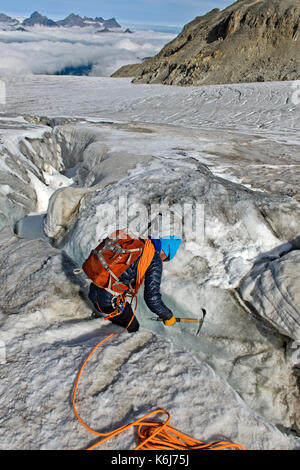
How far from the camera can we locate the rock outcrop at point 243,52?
3588 cm

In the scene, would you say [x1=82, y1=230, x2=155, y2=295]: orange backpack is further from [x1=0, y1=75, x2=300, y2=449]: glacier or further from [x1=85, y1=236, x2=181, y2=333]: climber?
[x1=0, y1=75, x2=300, y2=449]: glacier

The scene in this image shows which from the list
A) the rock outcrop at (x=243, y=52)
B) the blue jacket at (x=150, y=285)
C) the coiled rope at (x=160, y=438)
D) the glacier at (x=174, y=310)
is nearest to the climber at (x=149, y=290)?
the blue jacket at (x=150, y=285)

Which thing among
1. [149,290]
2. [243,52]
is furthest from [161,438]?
[243,52]

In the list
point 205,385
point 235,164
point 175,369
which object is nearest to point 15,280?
Answer: point 175,369

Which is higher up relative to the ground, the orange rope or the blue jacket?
the blue jacket

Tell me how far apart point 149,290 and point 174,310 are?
829 millimetres

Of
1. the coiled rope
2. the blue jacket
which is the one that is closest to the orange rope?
the coiled rope

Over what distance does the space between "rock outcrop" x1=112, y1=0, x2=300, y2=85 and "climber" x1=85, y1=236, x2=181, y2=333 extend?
35555 mm

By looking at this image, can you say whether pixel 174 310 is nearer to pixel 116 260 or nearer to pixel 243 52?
pixel 116 260

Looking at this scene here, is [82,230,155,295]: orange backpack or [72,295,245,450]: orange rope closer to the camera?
[72,295,245,450]: orange rope

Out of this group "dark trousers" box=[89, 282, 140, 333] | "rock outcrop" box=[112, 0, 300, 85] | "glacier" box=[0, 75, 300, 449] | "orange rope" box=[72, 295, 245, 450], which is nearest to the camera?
"orange rope" box=[72, 295, 245, 450]

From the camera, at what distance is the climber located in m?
2.66

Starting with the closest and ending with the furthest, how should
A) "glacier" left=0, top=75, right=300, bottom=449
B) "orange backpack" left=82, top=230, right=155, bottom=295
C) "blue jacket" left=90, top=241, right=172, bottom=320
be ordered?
"glacier" left=0, top=75, right=300, bottom=449 < "orange backpack" left=82, top=230, right=155, bottom=295 < "blue jacket" left=90, top=241, right=172, bottom=320

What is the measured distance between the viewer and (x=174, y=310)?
3387mm
